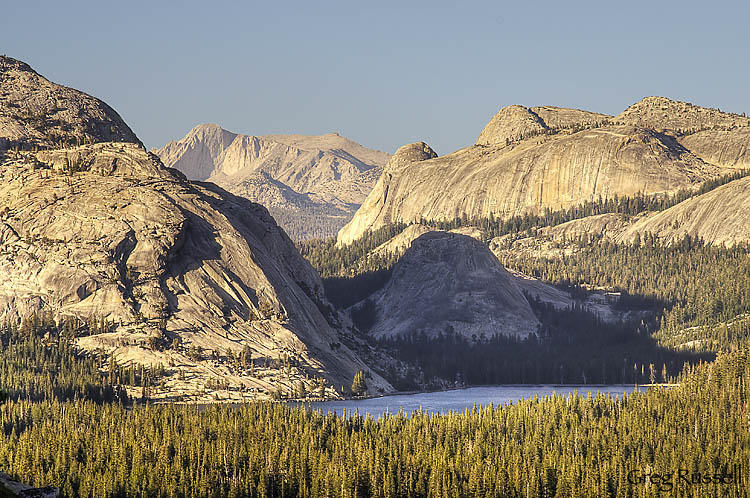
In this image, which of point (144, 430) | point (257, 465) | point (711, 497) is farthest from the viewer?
point (144, 430)

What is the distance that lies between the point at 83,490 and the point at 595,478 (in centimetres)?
6696

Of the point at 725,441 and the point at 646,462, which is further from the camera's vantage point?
the point at 725,441

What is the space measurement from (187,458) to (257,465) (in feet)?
35.0

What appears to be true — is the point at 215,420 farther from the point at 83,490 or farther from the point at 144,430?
the point at 83,490

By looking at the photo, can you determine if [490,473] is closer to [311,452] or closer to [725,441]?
[311,452]

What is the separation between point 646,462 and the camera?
17212 centimetres

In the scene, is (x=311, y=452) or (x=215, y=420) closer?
(x=311, y=452)

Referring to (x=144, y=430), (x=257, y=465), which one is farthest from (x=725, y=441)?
(x=144, y=430)

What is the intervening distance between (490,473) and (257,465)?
108ft

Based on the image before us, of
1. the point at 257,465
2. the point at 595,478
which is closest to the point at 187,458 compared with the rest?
the point at 257,465

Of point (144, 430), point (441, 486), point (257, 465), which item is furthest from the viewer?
point (144, 430)

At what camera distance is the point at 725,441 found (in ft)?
617

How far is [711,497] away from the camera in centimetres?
14925

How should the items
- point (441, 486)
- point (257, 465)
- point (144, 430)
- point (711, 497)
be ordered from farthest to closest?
point (144, 430) → point (257, 465) → point (441, 486) → point (711, 497)
